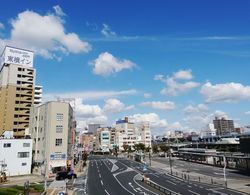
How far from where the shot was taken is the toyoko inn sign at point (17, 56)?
408 ft

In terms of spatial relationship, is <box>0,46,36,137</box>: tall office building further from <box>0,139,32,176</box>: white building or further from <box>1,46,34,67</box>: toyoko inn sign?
<box>0,139,32,176</box>: white building

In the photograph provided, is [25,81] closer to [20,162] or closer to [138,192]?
[20,162]

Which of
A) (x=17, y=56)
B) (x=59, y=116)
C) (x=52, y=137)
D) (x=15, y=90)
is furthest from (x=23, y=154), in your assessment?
(x=17, y=56)

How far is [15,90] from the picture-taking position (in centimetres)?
12425

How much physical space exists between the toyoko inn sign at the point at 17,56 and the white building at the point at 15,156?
52640 millimetres

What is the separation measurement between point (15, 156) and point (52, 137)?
1184cm

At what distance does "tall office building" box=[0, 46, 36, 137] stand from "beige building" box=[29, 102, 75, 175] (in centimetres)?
3081

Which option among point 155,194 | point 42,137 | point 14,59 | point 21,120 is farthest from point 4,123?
point 155,194

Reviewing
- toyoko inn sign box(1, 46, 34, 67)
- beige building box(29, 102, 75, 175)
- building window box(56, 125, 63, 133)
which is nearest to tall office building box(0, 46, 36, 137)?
toyoko inn sign box(1, 46, 34, 67)

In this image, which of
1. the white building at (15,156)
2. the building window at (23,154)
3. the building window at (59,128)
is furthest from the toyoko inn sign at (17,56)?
the building window at (23,154)

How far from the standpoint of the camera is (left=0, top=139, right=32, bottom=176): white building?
81250mm

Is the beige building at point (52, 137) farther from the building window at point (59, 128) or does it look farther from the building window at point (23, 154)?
the building window at point (23, 154)

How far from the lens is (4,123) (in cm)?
11981

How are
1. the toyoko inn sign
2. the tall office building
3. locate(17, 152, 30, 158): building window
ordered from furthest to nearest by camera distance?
the toyoko inn sign → the tall office building → locate(17, 152, 30, 158): building window
